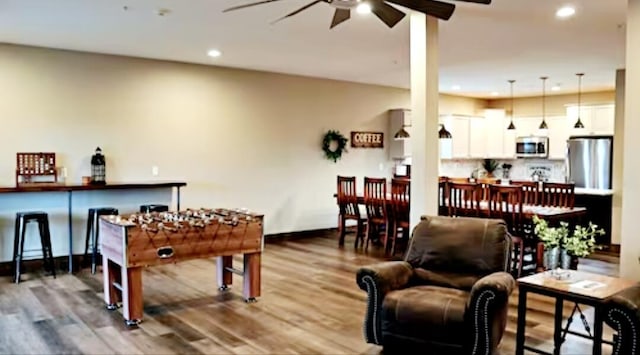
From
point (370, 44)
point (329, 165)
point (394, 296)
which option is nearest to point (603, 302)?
point (394, 296)

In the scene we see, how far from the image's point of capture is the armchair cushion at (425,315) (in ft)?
10.9

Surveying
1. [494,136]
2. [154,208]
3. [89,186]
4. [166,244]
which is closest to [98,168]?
[89,186]

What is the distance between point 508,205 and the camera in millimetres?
6062

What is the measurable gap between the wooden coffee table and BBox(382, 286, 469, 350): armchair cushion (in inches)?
15.0

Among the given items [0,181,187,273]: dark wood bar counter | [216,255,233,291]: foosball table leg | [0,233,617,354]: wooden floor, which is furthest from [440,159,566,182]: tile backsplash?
Answer: [216,255,233,291]: foosball table leg

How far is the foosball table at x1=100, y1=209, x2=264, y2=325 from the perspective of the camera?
4.30 meters

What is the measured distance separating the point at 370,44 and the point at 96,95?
351cm

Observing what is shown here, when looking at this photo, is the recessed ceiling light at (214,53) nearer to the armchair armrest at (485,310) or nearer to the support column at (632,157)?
→ the support column at (632,157)

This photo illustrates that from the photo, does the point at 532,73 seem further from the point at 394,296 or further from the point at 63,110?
the point at 63,110

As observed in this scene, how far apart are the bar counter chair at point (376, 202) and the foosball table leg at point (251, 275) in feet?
9.12

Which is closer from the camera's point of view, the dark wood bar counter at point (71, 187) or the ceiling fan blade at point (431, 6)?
the ceiling fan blade at point (431, 6)

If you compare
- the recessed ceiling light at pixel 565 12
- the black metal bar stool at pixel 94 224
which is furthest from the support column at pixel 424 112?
the black metal bar stool at pixel 94 224

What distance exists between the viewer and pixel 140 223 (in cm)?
438

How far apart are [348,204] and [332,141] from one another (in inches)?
61.1
